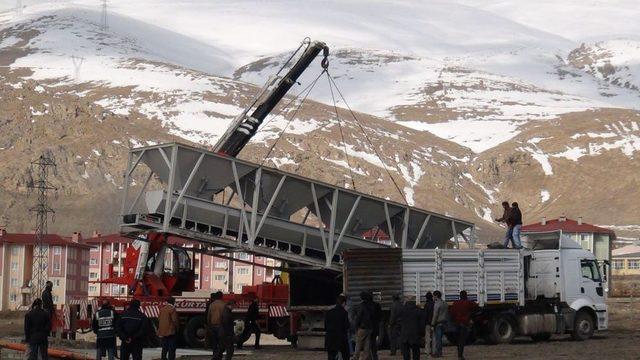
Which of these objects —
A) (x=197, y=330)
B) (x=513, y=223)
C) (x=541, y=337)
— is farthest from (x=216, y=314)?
(x=541, y=337)

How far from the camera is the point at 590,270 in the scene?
146ft

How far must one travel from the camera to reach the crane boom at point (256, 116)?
50375mm

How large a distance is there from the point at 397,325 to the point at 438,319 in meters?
2.95

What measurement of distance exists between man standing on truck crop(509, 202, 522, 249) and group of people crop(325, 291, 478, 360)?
6.77m

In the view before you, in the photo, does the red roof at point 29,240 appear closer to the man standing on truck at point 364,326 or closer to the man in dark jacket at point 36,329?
the man in dark jacket at point 36,329

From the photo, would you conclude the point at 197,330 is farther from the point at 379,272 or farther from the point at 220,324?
the point at 220,324

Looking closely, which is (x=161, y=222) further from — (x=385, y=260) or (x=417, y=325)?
A: (x=417, y=325)

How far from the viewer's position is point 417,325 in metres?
31.6

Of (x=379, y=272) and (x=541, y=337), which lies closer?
(x=379, y=272)

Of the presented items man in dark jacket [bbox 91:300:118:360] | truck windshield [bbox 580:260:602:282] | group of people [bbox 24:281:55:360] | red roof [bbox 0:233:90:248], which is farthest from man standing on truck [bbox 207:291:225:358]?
red roof [bbox 0:233:90:248]

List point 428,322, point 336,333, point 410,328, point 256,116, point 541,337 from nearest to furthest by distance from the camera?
point 336,333
point 410,328
point 428,322
point 541,337
point 256,116

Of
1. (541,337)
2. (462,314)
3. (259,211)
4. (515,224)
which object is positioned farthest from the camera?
(541,337)

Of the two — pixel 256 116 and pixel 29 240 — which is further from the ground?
pixel 29 240

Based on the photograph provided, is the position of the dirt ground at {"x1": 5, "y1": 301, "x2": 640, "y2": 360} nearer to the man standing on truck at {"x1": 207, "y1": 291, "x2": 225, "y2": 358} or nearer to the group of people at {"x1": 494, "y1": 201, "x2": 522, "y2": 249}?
the group of people at {"x1": 494, "y1": 201, "x2": 522, "y2": 249}
